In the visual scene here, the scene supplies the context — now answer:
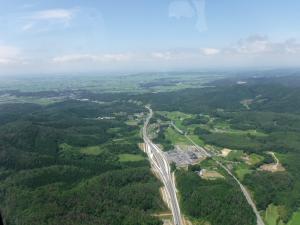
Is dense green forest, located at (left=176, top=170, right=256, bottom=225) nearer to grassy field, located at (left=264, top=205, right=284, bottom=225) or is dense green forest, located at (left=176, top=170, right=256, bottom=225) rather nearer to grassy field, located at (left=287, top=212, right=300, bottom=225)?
grassy field, located at (left=264, top=205, right=284, bottom=225)

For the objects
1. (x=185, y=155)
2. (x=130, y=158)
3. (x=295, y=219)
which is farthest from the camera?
(x=185, y=155)

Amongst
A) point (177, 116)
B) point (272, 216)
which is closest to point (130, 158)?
point (272, 216)

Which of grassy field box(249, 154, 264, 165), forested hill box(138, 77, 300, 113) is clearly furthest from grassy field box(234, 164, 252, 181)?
forested hill box(138, 77, 300, 113)

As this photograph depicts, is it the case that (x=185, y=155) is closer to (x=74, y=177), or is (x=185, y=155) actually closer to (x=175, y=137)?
(x=175, y=137)

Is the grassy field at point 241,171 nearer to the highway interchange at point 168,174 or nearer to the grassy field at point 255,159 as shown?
the highway interchange at point 168,174

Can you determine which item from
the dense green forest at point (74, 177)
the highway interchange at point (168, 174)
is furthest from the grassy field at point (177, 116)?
the dense green forest at point (74, 177)

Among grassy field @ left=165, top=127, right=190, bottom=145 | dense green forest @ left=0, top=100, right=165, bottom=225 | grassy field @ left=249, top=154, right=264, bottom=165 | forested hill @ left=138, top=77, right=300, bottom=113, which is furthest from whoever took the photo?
forested hill @ left=138, top=77, right=300, bottom=113
